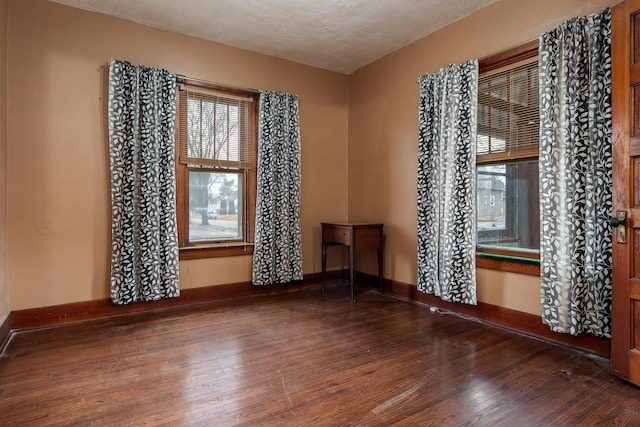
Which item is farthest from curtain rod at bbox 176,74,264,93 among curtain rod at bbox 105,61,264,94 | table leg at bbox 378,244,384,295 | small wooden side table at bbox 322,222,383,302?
table leg at bbox 378,244,384,295

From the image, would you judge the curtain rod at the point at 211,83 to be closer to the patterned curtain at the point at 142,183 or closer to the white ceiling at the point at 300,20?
the patterned curtain at the point at 142,183

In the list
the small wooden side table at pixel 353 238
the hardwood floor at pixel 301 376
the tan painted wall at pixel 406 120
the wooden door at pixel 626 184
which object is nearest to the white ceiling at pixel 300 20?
the tan painted wall at pixel 406 120

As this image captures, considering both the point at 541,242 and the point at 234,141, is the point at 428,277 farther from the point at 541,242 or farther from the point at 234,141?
the point at 234,141

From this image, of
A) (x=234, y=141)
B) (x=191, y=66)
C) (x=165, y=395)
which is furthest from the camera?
(x=234, y=141)

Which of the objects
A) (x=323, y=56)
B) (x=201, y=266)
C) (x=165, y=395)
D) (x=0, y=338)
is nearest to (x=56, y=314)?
(x=0, y=338)

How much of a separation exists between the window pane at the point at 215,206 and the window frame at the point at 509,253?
8.02 ft

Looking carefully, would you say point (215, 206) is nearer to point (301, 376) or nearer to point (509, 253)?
point (301, 376)

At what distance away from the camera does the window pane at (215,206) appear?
361 cm

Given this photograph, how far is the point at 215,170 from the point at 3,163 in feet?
5.45

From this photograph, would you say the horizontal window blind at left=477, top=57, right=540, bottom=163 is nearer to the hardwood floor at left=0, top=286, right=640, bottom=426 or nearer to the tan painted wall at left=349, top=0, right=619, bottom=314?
→ the tan painted wall at left=349, top=0, right=619, bottom=314

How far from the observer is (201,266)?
11.8 ft

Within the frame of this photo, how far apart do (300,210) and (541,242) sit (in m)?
2.49

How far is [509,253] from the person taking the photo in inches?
113

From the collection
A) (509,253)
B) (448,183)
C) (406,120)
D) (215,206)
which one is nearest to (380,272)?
(448,183)
